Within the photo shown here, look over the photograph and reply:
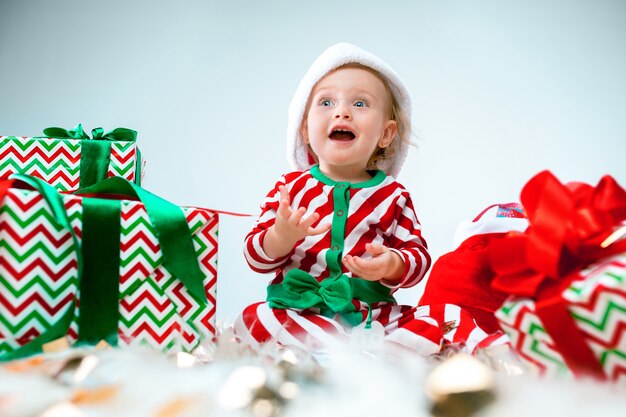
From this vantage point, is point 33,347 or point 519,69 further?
point 519,69

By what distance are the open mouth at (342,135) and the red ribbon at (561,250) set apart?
0.54 metres

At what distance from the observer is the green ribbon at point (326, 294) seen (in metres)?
0.98

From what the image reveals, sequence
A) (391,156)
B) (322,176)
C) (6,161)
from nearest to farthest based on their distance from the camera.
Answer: (6,161)
(322,176)
(391,156)

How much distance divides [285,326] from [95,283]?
35 cm

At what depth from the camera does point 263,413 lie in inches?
17.9

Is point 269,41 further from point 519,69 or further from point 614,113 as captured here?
point 614,113

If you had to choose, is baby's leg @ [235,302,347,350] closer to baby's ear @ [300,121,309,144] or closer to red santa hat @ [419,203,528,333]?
red santa hat @ [419,203,528,333]

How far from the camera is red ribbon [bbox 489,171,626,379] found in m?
0.56

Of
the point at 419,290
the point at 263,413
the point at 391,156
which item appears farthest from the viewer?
the point at 419,290

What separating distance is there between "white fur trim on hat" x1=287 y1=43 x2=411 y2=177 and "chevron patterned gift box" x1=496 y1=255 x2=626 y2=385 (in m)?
0.70

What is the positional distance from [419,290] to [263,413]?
1305 millimetres

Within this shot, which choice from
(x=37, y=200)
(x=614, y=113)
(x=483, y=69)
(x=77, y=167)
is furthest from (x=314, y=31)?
(x=37, y=200)

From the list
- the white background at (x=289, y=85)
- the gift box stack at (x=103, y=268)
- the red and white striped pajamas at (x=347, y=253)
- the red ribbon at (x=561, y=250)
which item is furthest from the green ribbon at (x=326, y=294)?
the white background at (x=289, y=85)

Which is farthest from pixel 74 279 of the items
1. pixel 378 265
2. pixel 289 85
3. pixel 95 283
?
pixel 289 85
